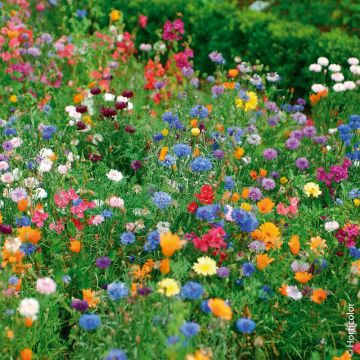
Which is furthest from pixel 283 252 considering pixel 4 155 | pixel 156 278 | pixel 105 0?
pixel 105 0

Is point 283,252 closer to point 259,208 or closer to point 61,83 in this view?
point 259,208

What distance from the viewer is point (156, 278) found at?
3238 millimetres

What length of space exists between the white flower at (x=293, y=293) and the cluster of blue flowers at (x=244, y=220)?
319mm

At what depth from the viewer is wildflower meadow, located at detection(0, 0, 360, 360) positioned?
8.34 ft

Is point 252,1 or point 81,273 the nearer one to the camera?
point 81,273

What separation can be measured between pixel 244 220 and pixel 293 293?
404 millimetres

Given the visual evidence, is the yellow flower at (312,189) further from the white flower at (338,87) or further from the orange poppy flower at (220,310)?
the white flower at (338,87)

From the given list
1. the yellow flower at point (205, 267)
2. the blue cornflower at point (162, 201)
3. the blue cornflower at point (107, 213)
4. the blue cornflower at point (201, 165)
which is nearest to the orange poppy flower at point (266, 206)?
the blue cornflower at point (201, 165)

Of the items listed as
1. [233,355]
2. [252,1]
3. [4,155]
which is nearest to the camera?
[233,355]

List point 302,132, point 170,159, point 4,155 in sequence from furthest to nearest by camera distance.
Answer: point 302,132 < point 4,155 < point 170,159

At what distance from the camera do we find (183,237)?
112 inches

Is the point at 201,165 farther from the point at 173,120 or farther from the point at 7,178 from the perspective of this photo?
the point at 7,178

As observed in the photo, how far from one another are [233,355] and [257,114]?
8.19 ft

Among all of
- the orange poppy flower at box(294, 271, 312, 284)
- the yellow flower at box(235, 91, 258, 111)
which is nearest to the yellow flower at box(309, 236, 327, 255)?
the orange poppy flower at box(294, 271, 312, 284)
